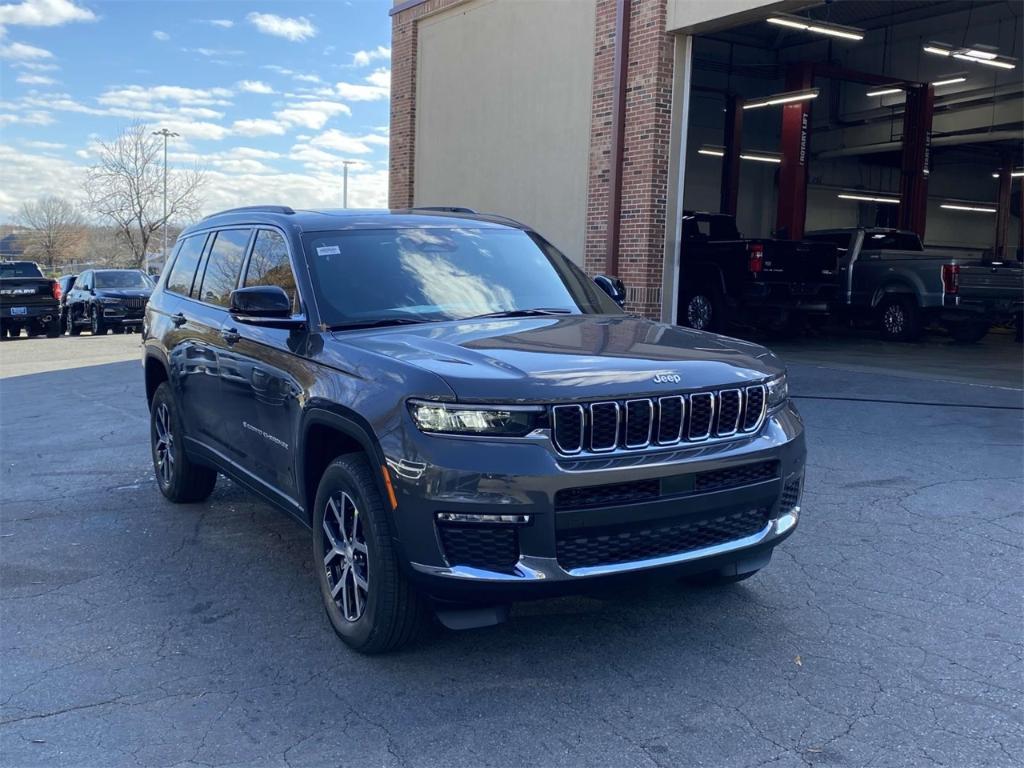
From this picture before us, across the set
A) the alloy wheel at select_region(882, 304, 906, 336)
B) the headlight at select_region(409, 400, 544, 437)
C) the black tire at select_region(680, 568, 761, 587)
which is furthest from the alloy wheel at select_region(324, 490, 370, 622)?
the alloy wheel at select_region(882, 304, 906, 336)

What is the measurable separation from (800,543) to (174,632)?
10.8ft

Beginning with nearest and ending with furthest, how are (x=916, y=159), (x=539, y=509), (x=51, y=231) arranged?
1. (x=539, y=509)
2. (x=916, y=159)
3. (x=51, y=231)

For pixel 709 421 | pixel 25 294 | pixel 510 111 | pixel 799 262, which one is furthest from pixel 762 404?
pixel 25 294

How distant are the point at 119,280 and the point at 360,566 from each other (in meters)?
24.2

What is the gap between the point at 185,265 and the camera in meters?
6.29

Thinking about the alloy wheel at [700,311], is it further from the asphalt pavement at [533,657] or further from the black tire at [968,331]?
the asphalt pavement at [533,657]

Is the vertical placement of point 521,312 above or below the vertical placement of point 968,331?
above

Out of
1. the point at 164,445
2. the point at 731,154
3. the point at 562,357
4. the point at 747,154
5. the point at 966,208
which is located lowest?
the point at 164,445

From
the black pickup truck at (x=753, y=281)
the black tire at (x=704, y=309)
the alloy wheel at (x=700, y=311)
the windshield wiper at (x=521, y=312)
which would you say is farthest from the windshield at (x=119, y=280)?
the windshield wiper at (x=521, y=312)

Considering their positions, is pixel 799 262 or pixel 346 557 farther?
pixel 799 262

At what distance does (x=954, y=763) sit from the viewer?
10.1ft

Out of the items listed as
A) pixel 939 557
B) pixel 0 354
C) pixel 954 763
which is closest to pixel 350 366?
pixel 954 763

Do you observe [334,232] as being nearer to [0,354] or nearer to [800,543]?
[800,543]

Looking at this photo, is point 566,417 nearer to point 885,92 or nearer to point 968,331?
point 968,331
